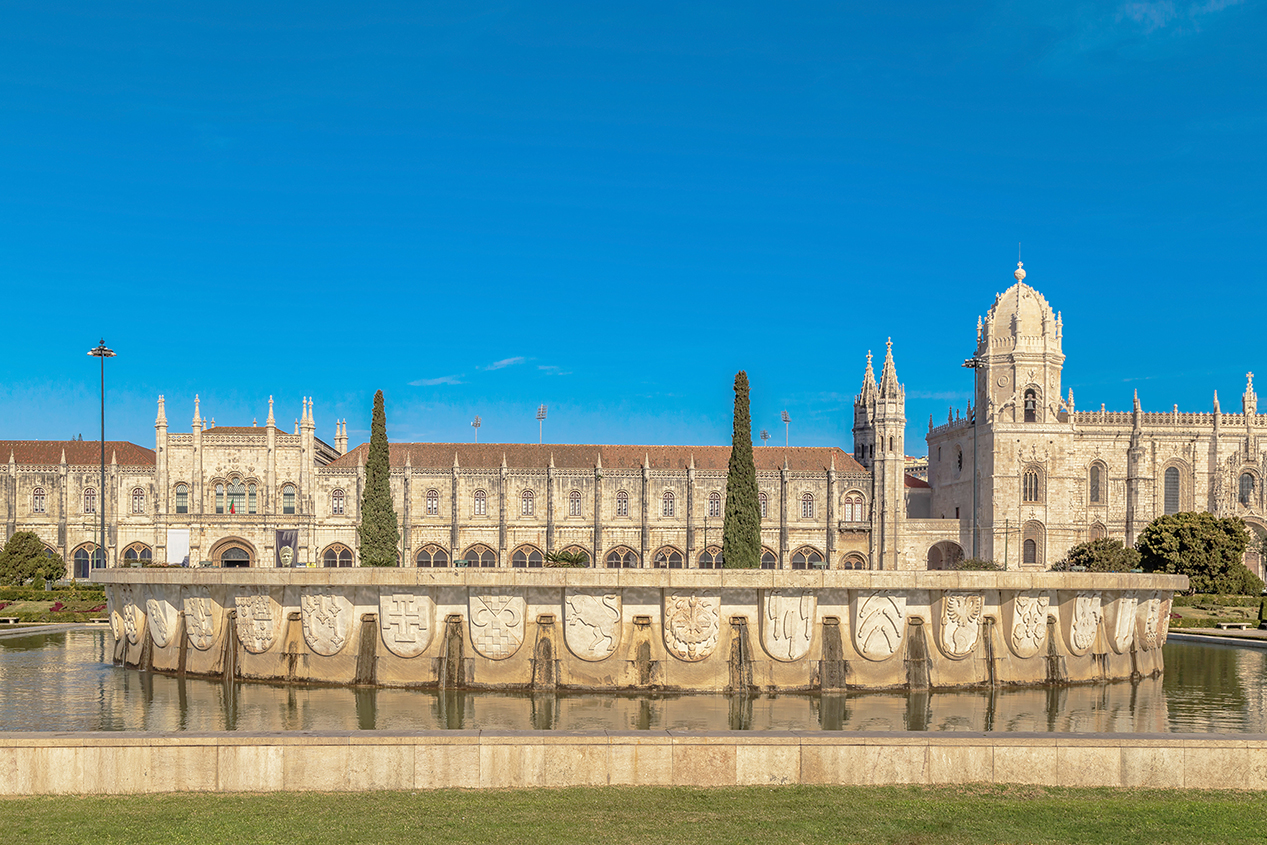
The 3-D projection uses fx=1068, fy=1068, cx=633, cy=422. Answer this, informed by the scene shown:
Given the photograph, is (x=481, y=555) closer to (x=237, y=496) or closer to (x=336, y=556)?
(x=336, y=556)

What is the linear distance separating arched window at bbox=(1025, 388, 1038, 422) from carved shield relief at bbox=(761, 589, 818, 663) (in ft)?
209

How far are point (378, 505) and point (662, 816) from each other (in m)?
36.4

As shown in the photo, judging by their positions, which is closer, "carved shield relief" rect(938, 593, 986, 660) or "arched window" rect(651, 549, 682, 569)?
"carved shield relief" rect(938, 593, 986, 660)

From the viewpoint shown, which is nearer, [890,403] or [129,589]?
[129,589]

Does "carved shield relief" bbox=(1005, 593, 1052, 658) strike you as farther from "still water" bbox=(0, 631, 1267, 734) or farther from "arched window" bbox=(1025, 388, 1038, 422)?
"arched window" bbox=(1025, 388, 1038, 422)

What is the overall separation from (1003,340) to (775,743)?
73037 millimetres

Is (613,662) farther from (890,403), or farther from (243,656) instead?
(890,403)

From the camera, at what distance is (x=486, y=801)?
11375 mm

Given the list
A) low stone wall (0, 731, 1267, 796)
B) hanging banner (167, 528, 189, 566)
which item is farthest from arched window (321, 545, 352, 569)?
low stone wall (0, 731, 1267, 796)

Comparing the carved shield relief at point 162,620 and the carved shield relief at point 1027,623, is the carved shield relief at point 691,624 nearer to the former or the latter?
the carved shield relief at point 1027,623

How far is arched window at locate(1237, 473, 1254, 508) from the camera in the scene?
7838 centimetres

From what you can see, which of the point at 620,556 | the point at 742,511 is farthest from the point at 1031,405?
the point at 742,511

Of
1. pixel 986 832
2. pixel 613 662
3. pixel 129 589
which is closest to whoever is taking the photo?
pixel 986 832

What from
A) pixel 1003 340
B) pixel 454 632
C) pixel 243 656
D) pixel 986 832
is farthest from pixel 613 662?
pixel 1003 340
